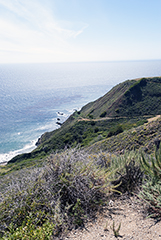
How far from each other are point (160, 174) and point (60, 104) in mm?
83012

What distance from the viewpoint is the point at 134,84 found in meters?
48.4

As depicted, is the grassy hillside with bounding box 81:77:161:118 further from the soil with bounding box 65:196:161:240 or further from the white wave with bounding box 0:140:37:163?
the soil with bounding box 65:196:161:240

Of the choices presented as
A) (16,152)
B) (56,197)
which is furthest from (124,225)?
(16,152)

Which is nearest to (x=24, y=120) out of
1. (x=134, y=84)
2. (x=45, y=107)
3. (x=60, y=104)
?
(x=45, y=107)

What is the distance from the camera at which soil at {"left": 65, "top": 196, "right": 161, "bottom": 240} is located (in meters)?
3.09

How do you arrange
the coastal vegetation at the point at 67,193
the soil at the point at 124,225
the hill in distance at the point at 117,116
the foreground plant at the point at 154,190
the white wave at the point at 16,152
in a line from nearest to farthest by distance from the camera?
the soil at the point at 124,225 → the coastal vegetation at the point at 67,193 → the foreground plant at the point at 154,190 → the hill in distance at the point at 117,116 → the white wave at the point at 16,152

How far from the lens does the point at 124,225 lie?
3.49 m

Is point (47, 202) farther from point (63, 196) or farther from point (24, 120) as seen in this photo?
point (24, 120)

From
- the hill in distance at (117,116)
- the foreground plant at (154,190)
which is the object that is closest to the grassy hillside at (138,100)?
the hill in distance at (117,116)

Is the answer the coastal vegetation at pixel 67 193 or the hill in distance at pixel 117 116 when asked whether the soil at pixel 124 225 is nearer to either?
the coastal vegetation at pixel 67 193

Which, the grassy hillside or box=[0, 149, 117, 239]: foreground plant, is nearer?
box=[0, 149, 117, 239]: foreground plant

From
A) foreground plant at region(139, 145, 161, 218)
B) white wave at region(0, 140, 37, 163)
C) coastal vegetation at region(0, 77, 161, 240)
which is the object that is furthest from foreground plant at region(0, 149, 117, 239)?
white wave at region(0, 140, 37, 163)

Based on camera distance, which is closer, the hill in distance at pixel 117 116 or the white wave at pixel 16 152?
the hill in distance at pixel 117 116

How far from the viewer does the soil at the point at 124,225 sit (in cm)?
309
